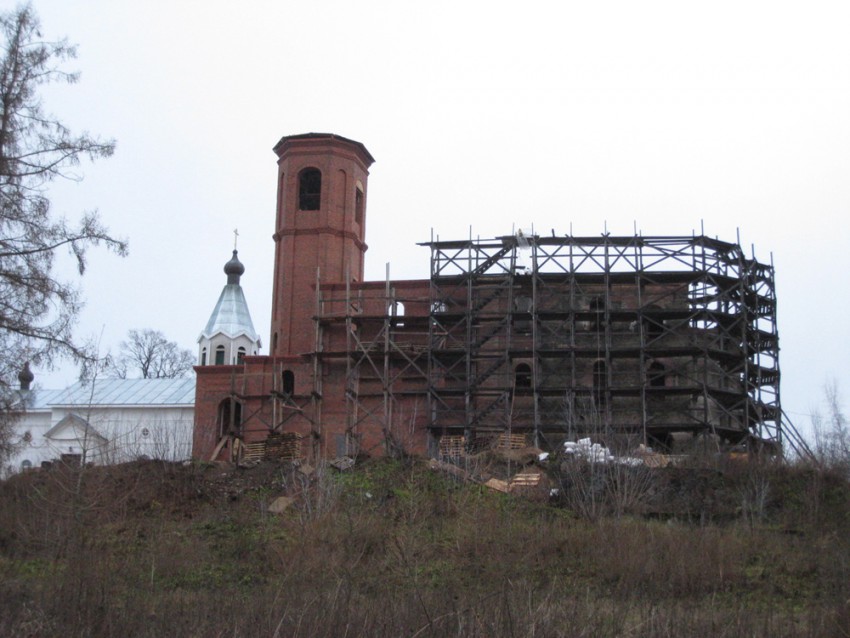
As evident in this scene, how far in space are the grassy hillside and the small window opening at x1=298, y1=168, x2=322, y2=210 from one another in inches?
555

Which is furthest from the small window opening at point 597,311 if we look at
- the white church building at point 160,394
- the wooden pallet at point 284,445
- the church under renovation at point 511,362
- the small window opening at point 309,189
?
the white church building at point 160,394

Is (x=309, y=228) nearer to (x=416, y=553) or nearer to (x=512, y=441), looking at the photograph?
(x=512, y=441)

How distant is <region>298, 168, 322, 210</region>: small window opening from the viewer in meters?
42.8

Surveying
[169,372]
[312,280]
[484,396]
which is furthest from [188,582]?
[169,372]

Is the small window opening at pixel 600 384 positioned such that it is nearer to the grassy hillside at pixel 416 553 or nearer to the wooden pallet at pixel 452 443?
the wooden pallet at pixel 452 443

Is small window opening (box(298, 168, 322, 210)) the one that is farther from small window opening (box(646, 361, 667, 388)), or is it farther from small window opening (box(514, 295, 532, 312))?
small window opening (box(646, 361, 667, 388))

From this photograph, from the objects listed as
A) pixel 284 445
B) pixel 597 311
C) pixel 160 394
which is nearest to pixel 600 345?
pixel 597 311

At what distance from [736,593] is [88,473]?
14.7 metres

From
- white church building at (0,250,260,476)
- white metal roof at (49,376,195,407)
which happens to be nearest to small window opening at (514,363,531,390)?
white church building at (0,250,260,476)

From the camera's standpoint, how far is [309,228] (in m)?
42.1

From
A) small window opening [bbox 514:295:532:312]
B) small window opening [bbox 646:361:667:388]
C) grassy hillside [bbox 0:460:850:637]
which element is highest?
small window opening [bbox 514:295:532:312]

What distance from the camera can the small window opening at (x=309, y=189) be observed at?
4275cm

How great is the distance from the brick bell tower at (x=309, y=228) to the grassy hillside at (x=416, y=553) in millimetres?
10966

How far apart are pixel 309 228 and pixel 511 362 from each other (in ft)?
31.4
